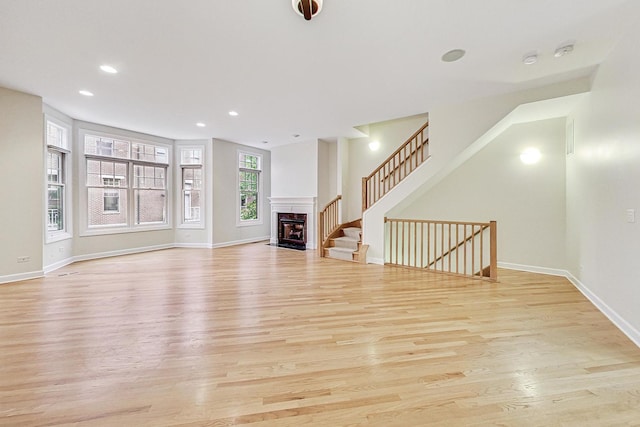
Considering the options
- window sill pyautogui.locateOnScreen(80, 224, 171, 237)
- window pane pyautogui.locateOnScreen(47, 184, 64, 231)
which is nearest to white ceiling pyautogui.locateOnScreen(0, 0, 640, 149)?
window pane pyautogui.locateOnScreen(47, 184, 64, 231)

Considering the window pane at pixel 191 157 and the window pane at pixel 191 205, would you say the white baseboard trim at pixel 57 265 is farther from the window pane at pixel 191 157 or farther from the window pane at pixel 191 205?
the window pane at pixel 191 157

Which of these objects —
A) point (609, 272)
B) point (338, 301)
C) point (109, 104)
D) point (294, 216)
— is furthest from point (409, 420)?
point (294, 216)

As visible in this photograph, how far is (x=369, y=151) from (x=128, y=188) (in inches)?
228

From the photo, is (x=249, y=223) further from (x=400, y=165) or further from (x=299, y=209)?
(x=400, y=165)

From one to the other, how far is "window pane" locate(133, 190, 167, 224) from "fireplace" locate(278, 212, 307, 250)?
10.0 feet

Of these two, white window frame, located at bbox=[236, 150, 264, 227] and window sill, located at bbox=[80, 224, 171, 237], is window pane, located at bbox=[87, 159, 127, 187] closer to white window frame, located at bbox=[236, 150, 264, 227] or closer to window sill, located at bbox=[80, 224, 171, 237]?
window sill, located at bbox=[80, 224, 171, 237]

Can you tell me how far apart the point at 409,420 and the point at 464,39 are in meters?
3.28

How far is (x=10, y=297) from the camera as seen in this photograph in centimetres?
344

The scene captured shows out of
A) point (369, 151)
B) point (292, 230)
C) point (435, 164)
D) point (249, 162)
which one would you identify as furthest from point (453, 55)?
point (249, 162)

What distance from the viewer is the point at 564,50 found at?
2885 mm

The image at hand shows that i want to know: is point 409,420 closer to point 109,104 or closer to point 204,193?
point 109,104

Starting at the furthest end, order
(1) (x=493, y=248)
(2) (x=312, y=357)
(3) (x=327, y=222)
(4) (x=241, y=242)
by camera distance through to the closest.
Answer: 1. (4) (x=241, y=242)
2. (3) (x=327, y=222)
3. (1) (x=493, y=248)
4. (2) (x=312, y=357)

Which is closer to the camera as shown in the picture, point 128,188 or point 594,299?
point 594,299

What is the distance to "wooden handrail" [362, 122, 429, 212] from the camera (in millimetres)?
5242
